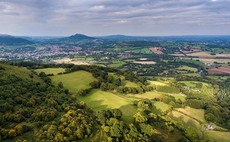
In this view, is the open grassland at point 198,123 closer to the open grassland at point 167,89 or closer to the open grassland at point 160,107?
the open grassland at point 160,107

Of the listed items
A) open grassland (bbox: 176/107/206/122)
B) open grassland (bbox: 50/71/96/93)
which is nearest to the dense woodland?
open grassland (bbox: 176/107/206/122)

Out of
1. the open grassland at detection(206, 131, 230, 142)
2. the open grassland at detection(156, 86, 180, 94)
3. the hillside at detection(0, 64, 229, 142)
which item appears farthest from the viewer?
the open grassland at detection(156, 86, 180, 94)

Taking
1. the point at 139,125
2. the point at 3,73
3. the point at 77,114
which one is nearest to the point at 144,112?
the point at 139,125

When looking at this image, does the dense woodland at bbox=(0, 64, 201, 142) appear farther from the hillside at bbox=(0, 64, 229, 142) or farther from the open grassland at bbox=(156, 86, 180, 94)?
the open grassland at bbox=(156, 86, 180, 94)

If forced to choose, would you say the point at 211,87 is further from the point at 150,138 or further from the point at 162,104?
the point at 150,138

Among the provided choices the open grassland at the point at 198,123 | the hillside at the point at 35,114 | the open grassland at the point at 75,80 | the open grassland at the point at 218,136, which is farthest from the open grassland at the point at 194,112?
the open grassland at the point at 75,80

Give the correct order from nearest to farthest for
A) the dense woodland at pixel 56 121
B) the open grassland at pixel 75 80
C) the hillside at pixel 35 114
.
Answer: the hillside at pixel 35 114, the dense woodland at pixel 56 121, the open grassland at pixel 75 80

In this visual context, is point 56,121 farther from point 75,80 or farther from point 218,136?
point 75,80

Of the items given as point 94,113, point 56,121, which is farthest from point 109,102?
point 56,121

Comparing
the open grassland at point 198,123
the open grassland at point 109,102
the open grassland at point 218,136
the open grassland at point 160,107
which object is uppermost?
the open grassland at point 109,102
